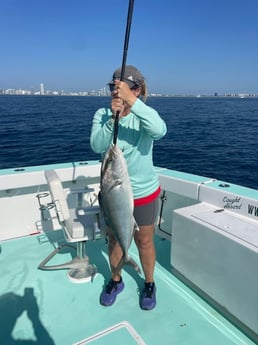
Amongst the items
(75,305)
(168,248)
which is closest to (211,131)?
(168,248)

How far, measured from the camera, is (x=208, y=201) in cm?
301

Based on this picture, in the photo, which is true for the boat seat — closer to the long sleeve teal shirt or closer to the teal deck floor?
the teal deck floor

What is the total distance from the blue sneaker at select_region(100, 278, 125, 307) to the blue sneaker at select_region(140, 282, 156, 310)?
24 centimetres

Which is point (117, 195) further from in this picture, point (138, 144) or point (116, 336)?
point (116, 336)

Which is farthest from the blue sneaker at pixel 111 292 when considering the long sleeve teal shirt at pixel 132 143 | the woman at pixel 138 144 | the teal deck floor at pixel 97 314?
the long sleeve teal shirt at pixel 132 143

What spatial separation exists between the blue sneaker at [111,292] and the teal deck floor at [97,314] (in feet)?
0.16

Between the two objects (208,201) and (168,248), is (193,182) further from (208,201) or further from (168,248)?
(168,248)

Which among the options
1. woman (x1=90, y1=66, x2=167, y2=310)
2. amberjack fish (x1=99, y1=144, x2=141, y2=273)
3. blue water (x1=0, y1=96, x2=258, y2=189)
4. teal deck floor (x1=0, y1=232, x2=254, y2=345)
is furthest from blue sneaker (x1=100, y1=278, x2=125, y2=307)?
blue water (x1=0, y1=96, x2=258, y2=189)

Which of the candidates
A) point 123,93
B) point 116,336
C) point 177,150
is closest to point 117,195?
point 123,93

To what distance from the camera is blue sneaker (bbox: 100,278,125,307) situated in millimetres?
2559

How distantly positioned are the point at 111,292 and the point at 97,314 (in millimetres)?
224

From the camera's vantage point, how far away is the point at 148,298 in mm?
2520

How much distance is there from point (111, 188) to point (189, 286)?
1.53 m

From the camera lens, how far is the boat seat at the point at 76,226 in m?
2.59
